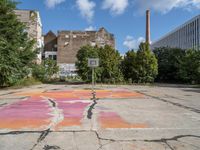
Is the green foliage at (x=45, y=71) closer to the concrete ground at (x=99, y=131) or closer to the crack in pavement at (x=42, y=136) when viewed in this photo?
the concrete ground at (x=99, y=131)

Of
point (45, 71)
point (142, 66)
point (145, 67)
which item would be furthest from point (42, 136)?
point (45, 71)

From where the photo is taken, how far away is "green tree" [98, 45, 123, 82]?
43.7m

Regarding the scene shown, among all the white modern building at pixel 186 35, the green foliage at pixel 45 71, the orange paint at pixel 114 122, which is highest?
the white modern building at pixel 186 35

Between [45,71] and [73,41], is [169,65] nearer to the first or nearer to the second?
[45,71]

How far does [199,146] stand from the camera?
6711 mm

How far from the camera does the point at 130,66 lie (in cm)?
4562

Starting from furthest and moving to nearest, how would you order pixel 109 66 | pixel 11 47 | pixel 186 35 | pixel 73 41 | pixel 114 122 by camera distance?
pixel 186 35, pixel 73 41, pixel 109 66, pixel 11 47, pixel 114 122

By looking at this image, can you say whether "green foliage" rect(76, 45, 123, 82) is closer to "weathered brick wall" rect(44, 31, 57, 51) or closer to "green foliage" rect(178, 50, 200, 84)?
"green foliage" rect(178, 50, 200, 84)

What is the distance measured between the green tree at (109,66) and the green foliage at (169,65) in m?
12.3

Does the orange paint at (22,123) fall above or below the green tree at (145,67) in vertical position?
below

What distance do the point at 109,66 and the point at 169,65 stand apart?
14556mm

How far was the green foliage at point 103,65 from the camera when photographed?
143 feet

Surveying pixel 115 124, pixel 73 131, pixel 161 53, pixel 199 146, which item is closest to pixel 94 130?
pixel 73 131

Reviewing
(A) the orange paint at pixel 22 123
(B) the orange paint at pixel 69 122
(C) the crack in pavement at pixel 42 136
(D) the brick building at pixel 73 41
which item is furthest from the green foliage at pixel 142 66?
(C) the crack in pavement at pixel 42 136
